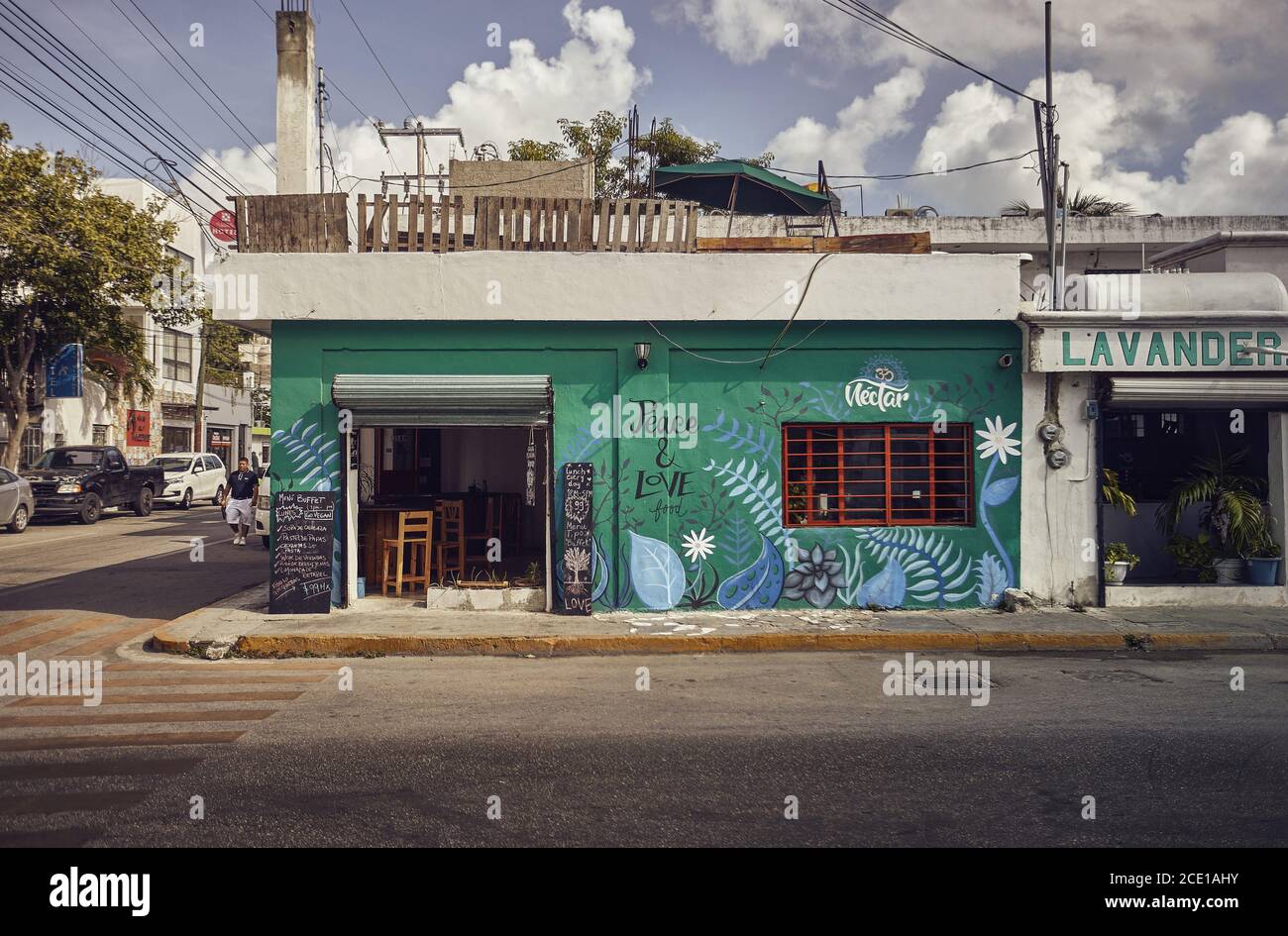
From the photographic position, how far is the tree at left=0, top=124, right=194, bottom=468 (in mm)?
23391

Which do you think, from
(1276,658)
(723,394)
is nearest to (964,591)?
(1276,658)

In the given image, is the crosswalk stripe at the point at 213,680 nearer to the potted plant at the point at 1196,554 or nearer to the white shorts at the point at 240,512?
the potted plant at the point at 1196,554

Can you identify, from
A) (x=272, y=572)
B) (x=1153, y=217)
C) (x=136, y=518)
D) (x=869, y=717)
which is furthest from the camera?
(x=136, y=518)

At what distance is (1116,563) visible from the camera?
420 inches

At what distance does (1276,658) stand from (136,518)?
27011 mm

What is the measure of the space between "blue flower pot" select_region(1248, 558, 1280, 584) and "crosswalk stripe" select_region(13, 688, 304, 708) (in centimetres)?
1096

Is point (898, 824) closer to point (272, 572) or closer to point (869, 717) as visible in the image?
point (869, 717)

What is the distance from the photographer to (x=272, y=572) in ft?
33.0

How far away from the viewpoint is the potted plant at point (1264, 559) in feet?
35.1

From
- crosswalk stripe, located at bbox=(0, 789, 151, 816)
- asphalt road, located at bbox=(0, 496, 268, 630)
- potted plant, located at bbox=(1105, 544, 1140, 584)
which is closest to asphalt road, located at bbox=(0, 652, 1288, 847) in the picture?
crosswalk stripe, located at bbox=(0, 789, 151, 816)

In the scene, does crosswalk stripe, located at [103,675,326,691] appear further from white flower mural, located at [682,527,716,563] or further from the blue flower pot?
the blue flower pot

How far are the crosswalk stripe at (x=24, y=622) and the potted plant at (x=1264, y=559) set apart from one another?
1444 cm

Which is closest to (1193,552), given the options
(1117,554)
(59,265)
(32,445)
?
(1117,554)

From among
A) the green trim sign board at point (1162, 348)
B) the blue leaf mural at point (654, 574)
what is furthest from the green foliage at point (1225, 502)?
the blue leaf mural at point (654, 574)
